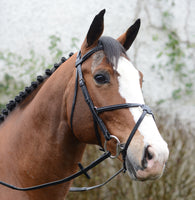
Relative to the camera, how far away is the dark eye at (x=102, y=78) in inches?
77.6

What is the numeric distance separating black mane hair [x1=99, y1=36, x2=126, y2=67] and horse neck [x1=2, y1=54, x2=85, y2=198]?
0.33 metres

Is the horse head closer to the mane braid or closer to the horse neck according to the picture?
the horse neck

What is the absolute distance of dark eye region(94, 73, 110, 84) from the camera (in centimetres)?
197

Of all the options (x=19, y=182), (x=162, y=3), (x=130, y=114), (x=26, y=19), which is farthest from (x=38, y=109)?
(x=162, y=3)

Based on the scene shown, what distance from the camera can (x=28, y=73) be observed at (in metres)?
6.46

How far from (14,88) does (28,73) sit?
0.48 metres

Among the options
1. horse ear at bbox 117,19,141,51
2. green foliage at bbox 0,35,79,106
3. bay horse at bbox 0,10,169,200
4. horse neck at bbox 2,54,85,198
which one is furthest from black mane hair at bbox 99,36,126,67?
green foliage at bbox 0,35,79,106

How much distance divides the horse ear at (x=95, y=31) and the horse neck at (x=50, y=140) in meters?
0.22

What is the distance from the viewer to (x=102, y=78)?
1988 mm

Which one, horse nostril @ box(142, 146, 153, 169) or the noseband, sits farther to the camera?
the noseband

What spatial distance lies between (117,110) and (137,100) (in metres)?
0.14

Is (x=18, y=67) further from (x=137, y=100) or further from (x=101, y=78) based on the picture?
(x=137, y=100)

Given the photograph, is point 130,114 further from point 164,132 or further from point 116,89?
point 164,132

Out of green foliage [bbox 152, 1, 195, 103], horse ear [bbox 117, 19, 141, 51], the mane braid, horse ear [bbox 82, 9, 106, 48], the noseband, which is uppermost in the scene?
horse ear [bbox 82, 9, 106, 48]
